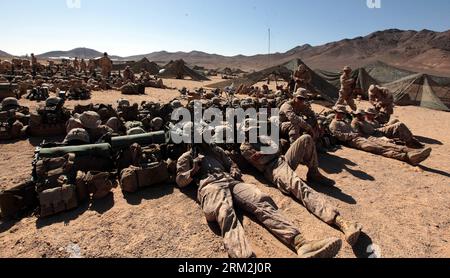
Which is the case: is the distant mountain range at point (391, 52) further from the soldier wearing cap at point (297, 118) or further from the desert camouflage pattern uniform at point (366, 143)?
the soldier wearing cap at point (297, 118)

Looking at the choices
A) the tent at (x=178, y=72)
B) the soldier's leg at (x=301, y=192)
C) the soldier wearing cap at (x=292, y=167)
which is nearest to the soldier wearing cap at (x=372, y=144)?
the soldier wearing cap at (x=292, y=167)

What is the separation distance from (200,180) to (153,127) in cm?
246

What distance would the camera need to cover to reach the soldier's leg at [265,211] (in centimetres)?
351

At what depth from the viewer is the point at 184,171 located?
4520 mm

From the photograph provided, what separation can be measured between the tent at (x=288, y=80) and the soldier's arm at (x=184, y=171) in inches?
415

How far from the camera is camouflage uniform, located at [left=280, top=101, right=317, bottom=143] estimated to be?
603 centimetres

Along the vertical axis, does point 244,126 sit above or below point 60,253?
above

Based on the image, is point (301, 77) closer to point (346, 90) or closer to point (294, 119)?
point (346, 90)

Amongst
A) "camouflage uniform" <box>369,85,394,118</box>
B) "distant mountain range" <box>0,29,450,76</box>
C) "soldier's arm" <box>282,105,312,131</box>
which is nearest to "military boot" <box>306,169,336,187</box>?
"soldier's arm" <box>282,105,312,131</box>

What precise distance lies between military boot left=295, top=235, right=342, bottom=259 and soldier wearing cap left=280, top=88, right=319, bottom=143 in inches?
120

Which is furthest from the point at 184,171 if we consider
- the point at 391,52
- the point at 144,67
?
the point at 391,52

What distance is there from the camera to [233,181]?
428 centimetres
